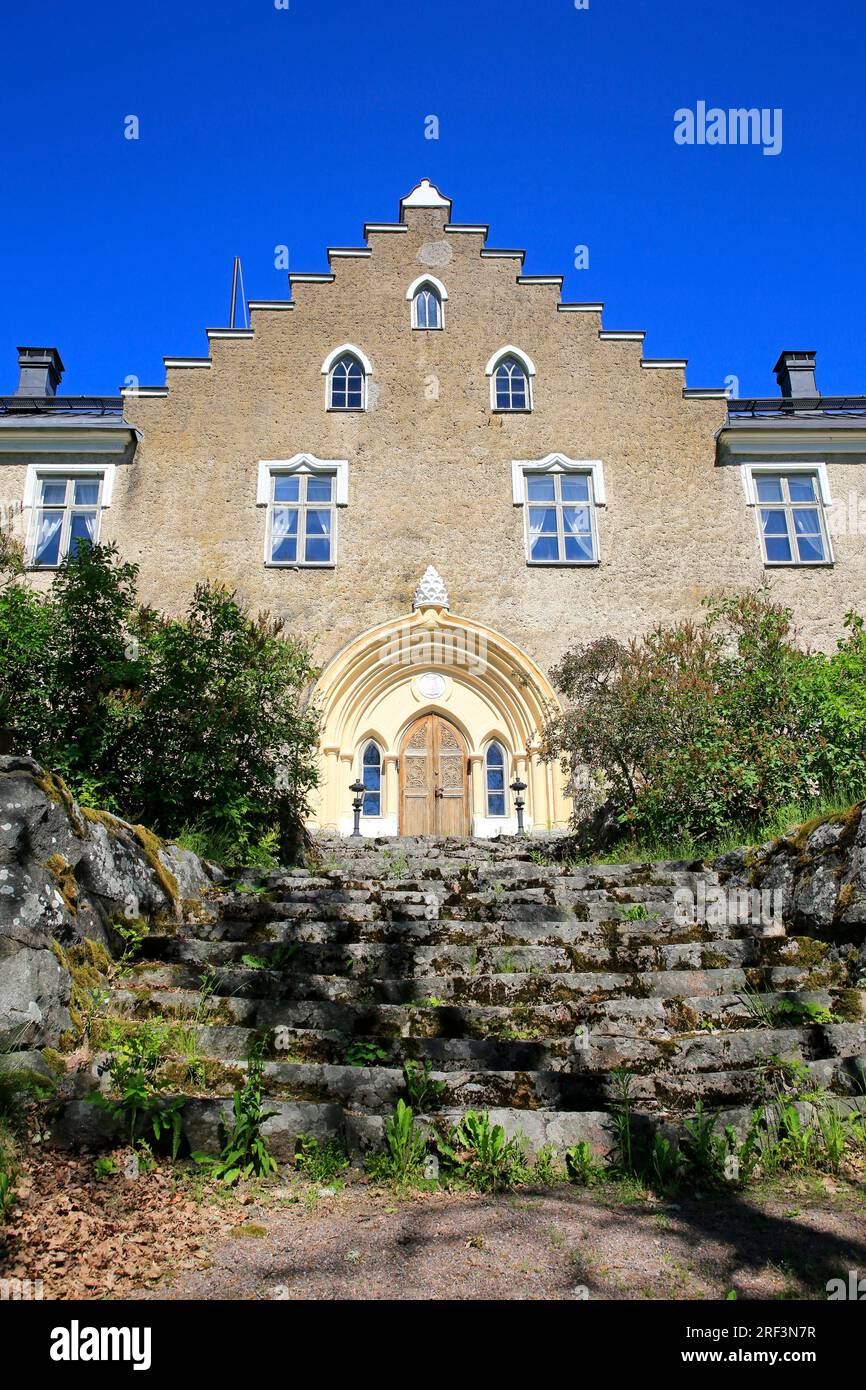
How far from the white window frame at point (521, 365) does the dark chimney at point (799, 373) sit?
19.6 feet

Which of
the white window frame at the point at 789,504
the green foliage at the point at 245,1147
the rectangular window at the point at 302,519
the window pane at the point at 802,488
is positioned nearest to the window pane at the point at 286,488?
the rectangular window at the point at 302,519

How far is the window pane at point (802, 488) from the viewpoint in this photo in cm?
1673

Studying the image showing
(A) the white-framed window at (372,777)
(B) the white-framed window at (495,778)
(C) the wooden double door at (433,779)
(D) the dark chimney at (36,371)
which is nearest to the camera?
(C) the wooden double door at (433,779)

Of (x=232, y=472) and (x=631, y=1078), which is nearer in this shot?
(x=631, y=1078)

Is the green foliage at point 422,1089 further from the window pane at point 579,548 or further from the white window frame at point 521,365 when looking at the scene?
the white window frame at point 521,365

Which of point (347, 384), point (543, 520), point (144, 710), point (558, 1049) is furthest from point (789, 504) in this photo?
point (558, 1049)

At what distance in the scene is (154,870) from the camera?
23.5 feet

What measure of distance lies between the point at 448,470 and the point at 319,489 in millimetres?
2224

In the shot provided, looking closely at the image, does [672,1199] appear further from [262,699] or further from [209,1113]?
[262,699]

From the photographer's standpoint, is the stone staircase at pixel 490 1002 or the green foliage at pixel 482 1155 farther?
the stone staircase at pixel 490 1002

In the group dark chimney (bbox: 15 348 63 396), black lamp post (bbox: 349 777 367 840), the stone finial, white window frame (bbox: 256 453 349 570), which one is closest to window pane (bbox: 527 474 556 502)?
the stone finial

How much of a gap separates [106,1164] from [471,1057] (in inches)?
74.8

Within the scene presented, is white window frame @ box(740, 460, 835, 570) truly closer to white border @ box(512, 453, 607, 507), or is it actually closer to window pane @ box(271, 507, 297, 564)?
white border @ box(512, 453, 607, 507)
